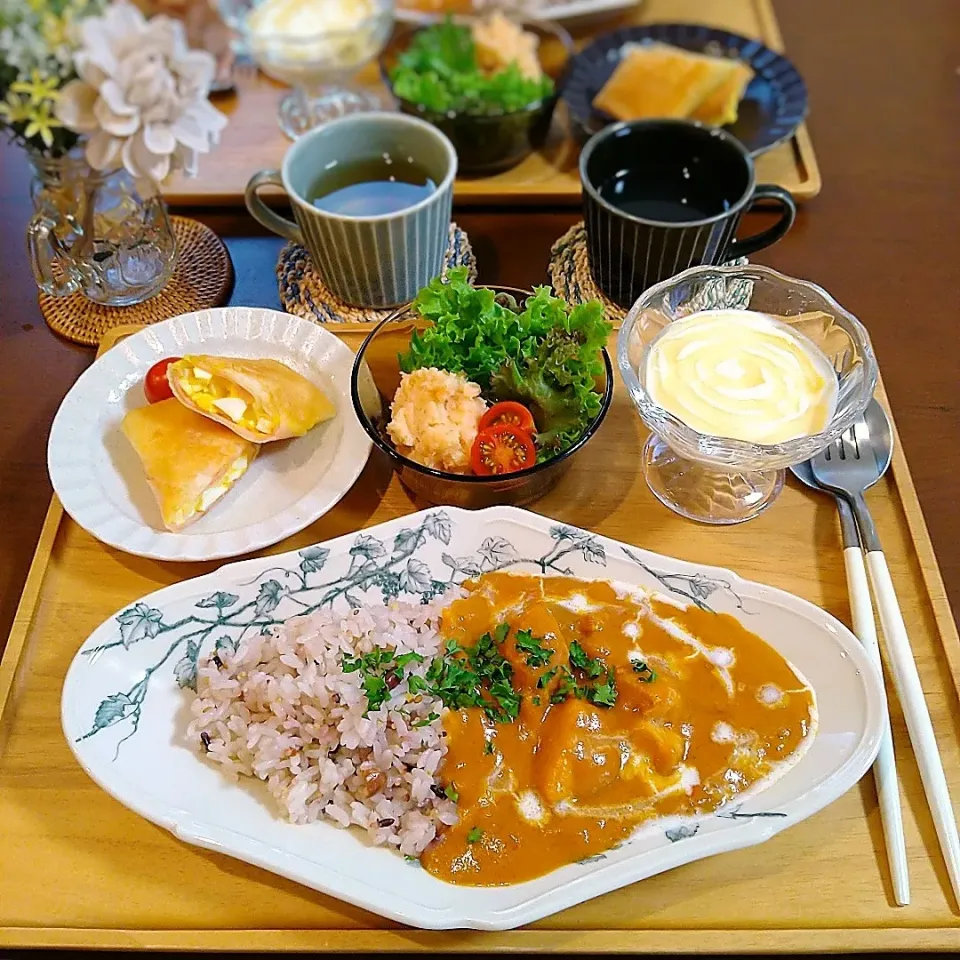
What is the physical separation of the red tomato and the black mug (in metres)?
0.88

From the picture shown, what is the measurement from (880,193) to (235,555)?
1.82 metres

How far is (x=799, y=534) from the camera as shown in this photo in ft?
5.04

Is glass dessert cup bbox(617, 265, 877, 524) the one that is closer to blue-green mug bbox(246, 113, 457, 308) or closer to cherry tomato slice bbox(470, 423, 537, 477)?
cherry tomato slice bbox(470, 423, 537, 477)

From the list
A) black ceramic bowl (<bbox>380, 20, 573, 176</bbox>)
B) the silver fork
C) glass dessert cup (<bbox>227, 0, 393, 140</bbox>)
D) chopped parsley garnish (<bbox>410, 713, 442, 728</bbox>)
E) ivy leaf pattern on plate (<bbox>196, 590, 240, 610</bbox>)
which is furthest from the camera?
the silver fork

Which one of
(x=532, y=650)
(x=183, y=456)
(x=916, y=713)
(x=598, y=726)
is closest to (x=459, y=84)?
(x=183, y=456)

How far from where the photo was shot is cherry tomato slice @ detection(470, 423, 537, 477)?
4.75 ft

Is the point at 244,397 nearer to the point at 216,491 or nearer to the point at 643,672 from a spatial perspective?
the point at 216,491

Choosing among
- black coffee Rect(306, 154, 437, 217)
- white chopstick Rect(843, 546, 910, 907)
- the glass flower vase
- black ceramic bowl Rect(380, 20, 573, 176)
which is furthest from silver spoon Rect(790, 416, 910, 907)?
the glass flower vase

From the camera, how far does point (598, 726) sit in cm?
126

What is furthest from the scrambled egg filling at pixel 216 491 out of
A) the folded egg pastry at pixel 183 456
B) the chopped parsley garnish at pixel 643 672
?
the chopped parsley garnish at pixel 643 672

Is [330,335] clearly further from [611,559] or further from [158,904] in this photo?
[158,904]

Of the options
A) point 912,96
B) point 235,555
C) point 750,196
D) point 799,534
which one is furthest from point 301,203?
point 912,96

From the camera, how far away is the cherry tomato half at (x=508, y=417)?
1.47 m

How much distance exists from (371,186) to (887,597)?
1.28 meters
